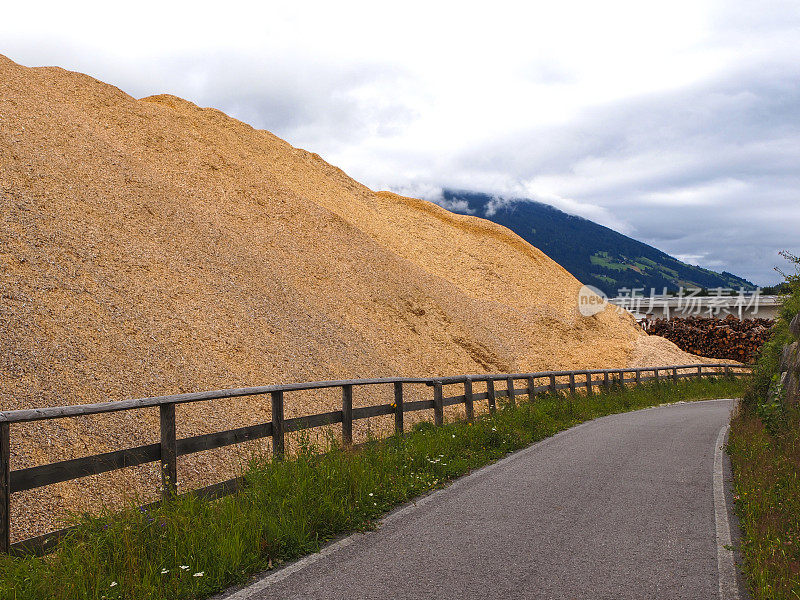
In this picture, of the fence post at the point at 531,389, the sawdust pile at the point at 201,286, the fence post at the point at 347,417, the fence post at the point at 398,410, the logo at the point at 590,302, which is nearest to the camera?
the fence post at the point at 347,417

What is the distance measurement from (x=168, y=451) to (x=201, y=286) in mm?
12623

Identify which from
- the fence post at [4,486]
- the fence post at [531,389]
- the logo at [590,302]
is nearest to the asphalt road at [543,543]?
the fence post at [4,486]

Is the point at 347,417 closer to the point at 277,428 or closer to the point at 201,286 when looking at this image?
the point at 277,428

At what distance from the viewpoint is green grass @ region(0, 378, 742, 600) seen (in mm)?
4457

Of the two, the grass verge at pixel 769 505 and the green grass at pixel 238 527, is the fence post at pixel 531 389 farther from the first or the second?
the green grass at pixel 238 527

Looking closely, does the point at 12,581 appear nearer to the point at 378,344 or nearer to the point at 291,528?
the point at 291,528

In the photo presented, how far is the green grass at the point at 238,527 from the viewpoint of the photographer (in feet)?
14.6

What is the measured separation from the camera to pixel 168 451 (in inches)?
239

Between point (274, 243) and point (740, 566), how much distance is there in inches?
839

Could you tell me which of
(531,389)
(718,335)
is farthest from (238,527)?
(718,335)

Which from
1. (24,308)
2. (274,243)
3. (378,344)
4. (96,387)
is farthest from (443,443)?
(274,243)

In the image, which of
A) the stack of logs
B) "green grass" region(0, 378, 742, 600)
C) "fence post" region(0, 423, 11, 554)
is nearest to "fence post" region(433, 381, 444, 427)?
"green grass" region(0, 378, 742, 600)

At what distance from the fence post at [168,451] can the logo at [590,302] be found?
32.7 meters

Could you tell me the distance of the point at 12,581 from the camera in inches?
171
